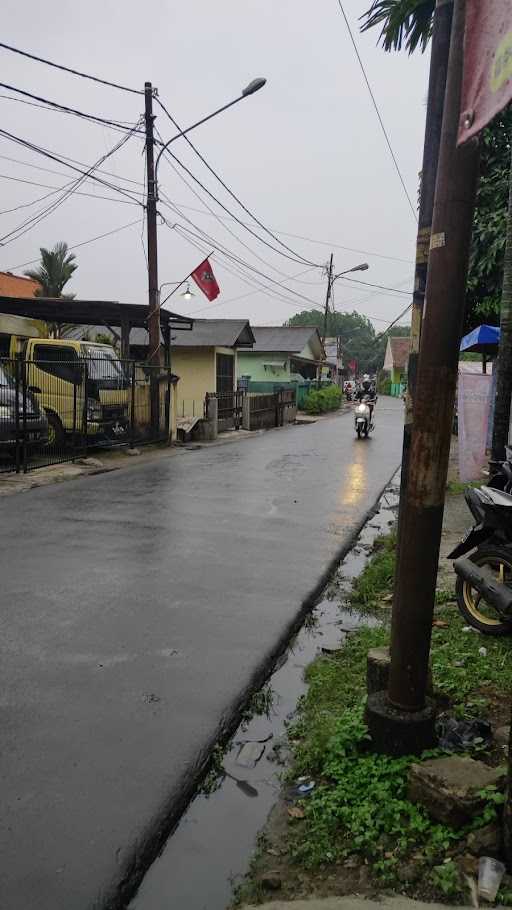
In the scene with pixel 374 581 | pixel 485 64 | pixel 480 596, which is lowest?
pixel 374 581

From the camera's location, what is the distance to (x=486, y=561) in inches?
200

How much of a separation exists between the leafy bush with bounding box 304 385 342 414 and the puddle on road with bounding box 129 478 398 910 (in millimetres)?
33454

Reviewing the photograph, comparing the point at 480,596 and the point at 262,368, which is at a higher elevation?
the point at 262,368

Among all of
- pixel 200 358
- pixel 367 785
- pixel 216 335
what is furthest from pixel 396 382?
pixel 367 785

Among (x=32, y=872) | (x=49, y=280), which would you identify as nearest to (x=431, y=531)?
(x=32, y=872)

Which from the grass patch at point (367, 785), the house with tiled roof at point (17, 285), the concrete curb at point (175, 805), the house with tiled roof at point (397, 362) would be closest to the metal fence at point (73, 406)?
the concrete curb at point (175, 805)

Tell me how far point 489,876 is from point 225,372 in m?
28.6

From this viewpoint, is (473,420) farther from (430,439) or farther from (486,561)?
(430,439)

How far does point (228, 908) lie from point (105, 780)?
2.94ft

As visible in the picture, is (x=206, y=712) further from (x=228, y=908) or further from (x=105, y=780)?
(x=228, y=908)

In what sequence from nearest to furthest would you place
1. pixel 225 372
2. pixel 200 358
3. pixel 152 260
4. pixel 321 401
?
pixel 152 260
pixel 200 358
pixel 225 372
pixel 321 401

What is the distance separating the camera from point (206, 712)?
3770 millimetres

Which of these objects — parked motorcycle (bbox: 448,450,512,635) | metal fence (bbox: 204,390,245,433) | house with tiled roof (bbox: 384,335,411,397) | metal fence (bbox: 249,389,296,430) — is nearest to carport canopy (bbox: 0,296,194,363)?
metal fence (bbox: 204,390,245,433)

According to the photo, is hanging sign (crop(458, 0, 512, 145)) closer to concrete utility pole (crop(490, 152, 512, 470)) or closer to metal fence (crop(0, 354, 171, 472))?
concrete utility pole (crop(490, 152, 512, 470))
